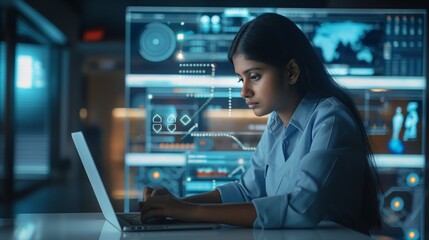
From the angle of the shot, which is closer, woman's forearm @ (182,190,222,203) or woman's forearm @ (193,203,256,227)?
woman's forearm @ (193,203,256,227)

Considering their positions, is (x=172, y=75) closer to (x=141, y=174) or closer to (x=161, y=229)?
(x=141, y=174)

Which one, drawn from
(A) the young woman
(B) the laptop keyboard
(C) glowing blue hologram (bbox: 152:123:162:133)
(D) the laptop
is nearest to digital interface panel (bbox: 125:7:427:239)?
(C) glowing blue hologram (bbox: 152:123:162:133)

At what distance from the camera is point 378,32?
2.53 meters

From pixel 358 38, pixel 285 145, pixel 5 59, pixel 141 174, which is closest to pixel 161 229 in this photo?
pixel 285 145

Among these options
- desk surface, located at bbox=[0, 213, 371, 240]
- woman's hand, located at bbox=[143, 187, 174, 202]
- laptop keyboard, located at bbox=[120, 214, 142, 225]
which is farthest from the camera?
woman's hand, located at bbox=[143, 187, 174, 202]

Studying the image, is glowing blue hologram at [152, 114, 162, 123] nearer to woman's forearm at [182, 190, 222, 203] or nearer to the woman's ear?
woman's forearm at [182, 190, 222, 203]

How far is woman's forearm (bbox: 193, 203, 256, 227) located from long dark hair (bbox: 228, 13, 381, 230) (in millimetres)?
408

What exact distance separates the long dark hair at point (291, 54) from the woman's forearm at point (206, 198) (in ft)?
1.22

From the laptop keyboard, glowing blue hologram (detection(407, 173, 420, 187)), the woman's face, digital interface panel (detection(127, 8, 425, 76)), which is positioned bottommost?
glowing blue hologram (detection(407, 173, 420, 187))

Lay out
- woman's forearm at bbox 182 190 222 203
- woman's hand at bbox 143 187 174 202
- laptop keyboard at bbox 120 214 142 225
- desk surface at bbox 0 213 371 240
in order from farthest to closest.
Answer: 1. woman's forearm at bbox 182 190 222 203
2. woman's hand at bbox 143 187 174 202
3. laptop keyboard at bbox 120 214 142 225
4. desk surface at bbox 0 213 371 240

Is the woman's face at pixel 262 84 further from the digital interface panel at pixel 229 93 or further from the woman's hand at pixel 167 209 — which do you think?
the digital interface panel at pixel 229 93

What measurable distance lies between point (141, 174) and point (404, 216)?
3.80 feet

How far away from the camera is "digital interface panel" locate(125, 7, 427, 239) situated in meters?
2.46

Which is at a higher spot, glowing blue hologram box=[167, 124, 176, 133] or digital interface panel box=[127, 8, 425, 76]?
digital interface panel box=[127, 8, 425, 76]
